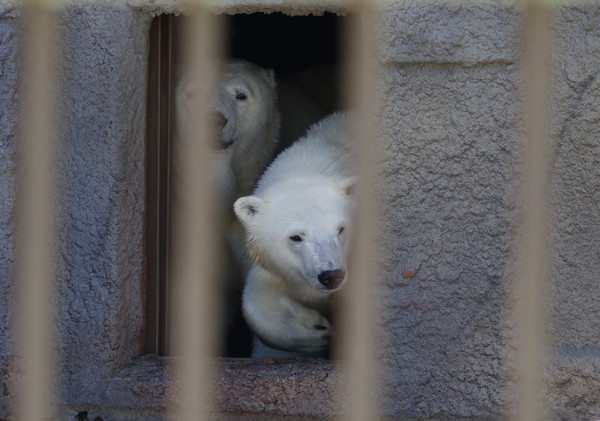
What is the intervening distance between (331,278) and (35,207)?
2.70 ft

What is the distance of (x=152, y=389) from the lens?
8.12 ft

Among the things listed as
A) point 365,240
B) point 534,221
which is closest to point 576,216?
point 534,221

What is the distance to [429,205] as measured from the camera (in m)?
2.35

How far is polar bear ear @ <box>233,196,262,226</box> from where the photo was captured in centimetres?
269

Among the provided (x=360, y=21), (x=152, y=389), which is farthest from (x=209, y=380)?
(x=360, y=21)

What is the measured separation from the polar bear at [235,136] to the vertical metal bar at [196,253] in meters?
0.04

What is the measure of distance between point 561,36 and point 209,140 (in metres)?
1.27

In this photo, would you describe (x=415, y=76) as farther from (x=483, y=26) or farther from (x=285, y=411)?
(x=285, y=411)

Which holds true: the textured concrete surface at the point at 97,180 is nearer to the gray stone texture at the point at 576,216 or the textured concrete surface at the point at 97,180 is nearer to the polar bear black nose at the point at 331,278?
the polar bear black nose at the point at 331,278

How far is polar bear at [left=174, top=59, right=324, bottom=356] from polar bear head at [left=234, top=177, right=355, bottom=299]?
0.42 m

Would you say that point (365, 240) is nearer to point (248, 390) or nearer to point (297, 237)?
point (297, 237)

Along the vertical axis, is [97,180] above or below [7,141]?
below

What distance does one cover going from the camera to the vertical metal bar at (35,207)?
7.95 feet

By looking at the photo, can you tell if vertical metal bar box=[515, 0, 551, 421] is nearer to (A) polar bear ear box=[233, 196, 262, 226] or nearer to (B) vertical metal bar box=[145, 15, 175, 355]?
(A) polar bear ear box=[233, 196, 262, 226]
